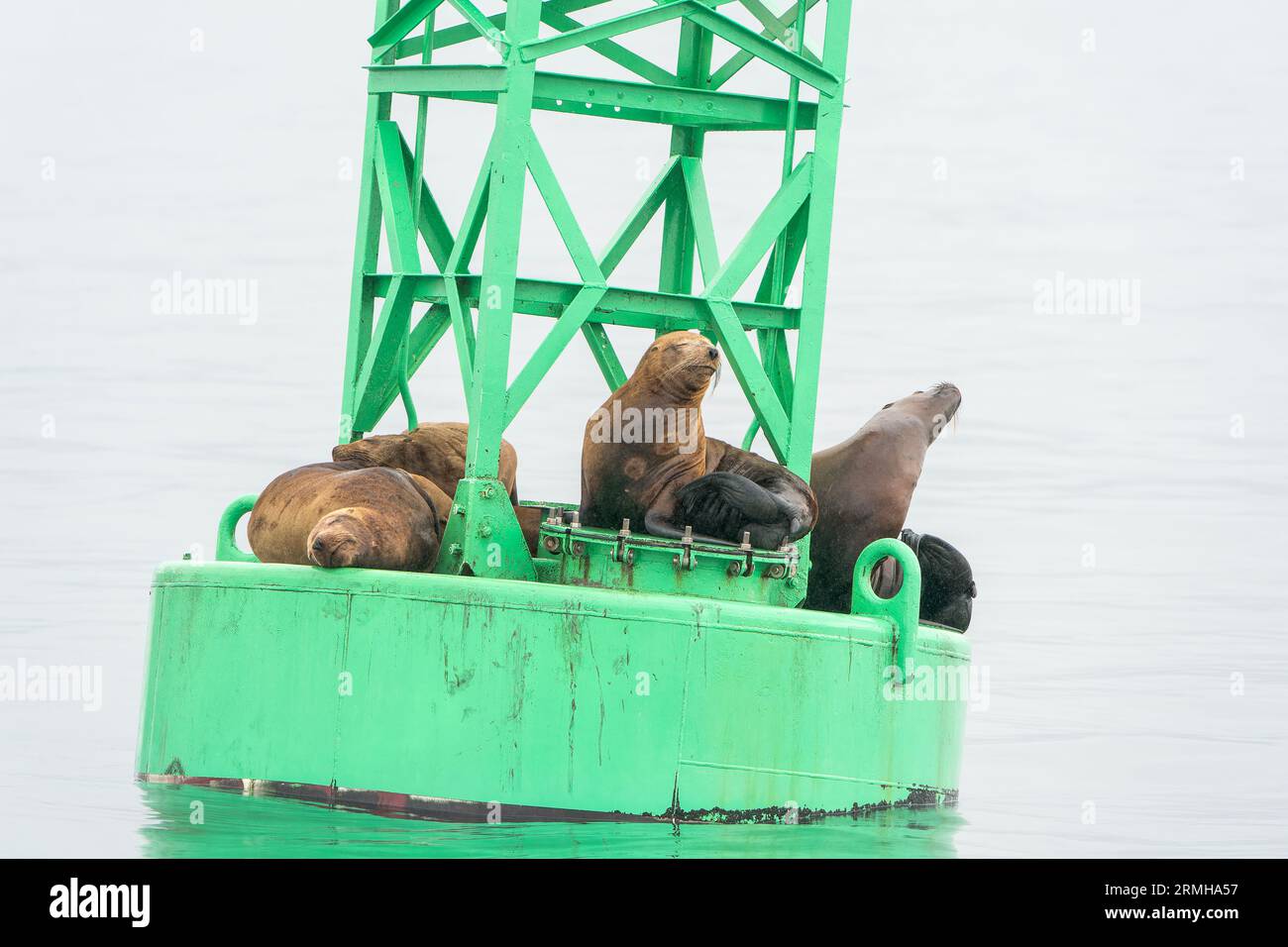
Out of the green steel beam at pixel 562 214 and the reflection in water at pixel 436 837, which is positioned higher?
the green steel beam at pixel 562 214

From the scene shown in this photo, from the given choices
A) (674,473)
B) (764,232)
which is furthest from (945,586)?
(764,232)

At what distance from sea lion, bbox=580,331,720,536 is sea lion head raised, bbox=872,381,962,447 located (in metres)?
2.66

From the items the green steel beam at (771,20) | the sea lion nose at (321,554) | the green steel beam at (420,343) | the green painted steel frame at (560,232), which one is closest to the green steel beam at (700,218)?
the green painted steel frame at (560,232)

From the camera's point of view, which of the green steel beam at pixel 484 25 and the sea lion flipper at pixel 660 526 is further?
the sea lion flipper at pixel 660 526

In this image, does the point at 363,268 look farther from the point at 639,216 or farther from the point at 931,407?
the point at 931,407

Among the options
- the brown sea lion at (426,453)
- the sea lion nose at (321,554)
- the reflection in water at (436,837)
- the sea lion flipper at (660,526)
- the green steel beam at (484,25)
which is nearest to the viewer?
the reflection in water at (436,837)

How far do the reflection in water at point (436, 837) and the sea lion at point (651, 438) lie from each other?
7.98 feet

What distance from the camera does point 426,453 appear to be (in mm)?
16984

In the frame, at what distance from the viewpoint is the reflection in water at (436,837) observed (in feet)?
42.8

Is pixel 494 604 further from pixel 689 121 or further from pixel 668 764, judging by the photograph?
pixel 689 121

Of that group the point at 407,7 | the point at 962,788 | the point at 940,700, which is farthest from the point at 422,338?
the point at 962,788

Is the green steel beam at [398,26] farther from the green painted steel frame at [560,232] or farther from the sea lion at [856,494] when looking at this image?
the sea lion at [856,494]

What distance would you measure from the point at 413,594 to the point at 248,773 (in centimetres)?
168

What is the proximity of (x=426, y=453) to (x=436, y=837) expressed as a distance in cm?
Result: 421
